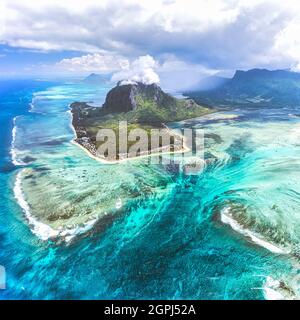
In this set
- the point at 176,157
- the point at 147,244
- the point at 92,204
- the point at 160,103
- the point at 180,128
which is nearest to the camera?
the point at 147,244

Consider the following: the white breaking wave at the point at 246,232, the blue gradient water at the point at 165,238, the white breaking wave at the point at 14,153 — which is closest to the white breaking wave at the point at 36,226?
the blue gradient water at the point at 165,238

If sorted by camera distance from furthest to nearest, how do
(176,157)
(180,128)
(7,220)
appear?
1. (180,128)
2. (176,157)
3. (7,220)

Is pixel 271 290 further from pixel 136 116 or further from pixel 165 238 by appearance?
pixel 136 116

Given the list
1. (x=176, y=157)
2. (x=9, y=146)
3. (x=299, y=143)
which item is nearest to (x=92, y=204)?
(x=176, y=157)

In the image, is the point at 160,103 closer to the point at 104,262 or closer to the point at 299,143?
the point at 299,143

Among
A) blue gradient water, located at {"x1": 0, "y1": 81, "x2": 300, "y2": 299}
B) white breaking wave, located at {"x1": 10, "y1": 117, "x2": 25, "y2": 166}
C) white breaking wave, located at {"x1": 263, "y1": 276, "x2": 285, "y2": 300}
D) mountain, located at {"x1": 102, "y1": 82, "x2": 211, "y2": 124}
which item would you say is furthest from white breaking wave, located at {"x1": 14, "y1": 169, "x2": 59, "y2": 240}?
mountain, located at {"x1": 102, "y1": 82, "x2": 211, "y2": 124}

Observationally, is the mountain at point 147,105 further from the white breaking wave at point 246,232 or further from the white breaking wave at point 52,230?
the white breaking wave at point 52,230
